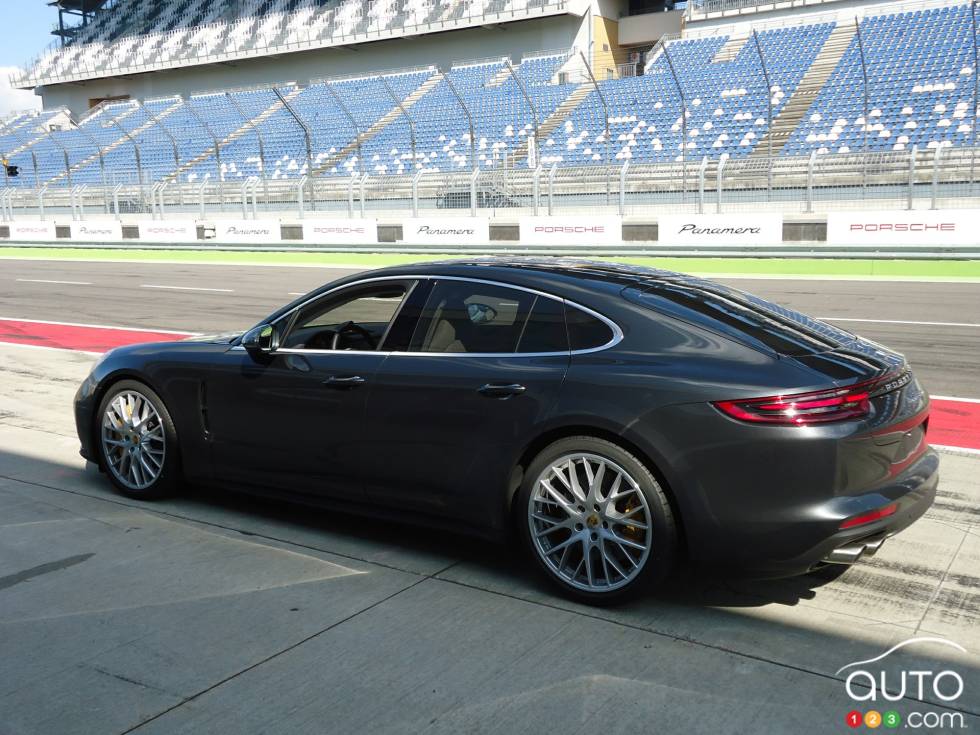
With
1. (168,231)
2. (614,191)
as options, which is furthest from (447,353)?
(168,231)

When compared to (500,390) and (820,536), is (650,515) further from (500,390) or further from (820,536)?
(500,390)

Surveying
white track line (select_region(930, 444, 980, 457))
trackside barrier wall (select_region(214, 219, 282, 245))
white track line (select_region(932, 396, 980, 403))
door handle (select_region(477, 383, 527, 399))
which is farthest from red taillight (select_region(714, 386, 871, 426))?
trackside barrier wall (select_region(214, 219, 282, 245))

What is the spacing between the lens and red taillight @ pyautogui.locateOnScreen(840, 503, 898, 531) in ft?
12.0

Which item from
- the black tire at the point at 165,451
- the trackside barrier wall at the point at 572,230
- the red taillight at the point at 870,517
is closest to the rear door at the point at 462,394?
the red taillight at the point at 870,517

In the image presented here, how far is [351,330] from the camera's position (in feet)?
17.0

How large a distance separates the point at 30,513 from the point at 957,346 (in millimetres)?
9254

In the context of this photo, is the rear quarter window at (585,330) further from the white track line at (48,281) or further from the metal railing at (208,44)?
the metal railing at (208,44)

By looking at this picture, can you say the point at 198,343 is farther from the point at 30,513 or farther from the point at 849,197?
the point at 849,197

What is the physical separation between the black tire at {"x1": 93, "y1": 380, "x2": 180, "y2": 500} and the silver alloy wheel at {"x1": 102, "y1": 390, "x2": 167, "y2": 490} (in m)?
0.01

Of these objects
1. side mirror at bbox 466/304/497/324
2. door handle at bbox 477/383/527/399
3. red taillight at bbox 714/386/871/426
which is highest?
side mirror at bbox 466/304/497/324

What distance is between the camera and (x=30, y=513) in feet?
18.0

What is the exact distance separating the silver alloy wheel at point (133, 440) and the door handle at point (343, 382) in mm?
1295

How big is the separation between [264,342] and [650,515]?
7.67ft

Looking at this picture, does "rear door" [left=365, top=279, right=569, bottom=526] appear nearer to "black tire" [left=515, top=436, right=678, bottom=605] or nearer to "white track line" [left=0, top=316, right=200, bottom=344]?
"black tire" [left=515, top=436, right=678, bottom=605]
